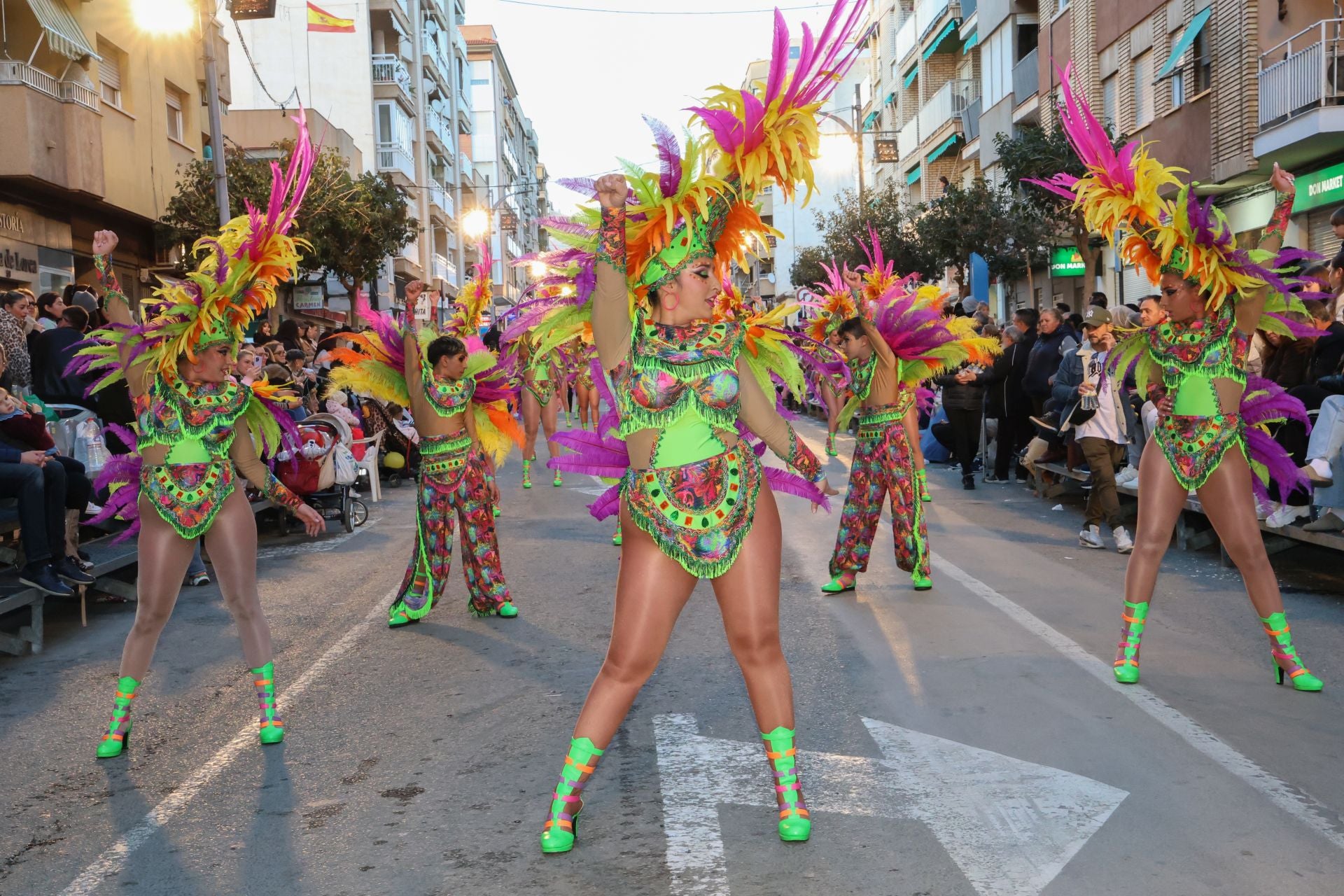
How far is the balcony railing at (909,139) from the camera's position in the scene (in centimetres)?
4678

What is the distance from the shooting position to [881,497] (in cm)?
886

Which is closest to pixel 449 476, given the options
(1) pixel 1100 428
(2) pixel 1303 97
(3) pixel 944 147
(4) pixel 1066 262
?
(1) pixel 1100 428

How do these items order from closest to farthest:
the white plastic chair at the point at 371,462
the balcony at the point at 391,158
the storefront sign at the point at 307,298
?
the white plastic chair at the point at 371,462, the storefront sign at the point at 307,298, the balcony at the point at 391,158

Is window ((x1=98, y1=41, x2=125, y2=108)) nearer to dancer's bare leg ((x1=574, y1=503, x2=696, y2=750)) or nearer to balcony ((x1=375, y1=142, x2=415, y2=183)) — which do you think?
dancer's bare leg ((x1=574, y1=503, x2=696, y2=750))

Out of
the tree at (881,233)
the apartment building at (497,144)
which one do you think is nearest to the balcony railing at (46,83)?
the tree at (881,233)

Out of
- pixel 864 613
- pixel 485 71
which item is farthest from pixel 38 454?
pixel 485 71

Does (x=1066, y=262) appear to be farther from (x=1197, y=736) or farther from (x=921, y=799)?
(x=921, y=799)

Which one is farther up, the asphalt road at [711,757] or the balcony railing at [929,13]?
the balcony railing at [929,13]

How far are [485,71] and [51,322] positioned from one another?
277 feet

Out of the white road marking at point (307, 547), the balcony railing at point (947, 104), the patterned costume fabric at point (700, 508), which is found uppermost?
the balcony railing at point (947, 104)

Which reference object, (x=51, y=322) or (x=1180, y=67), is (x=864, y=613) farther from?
(x=1180, y=67)

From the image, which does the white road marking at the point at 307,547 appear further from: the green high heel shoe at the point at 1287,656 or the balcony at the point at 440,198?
the balcony at the point at 440,198

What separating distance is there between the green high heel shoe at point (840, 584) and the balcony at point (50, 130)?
14885 mm

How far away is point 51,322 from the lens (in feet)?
42.2
